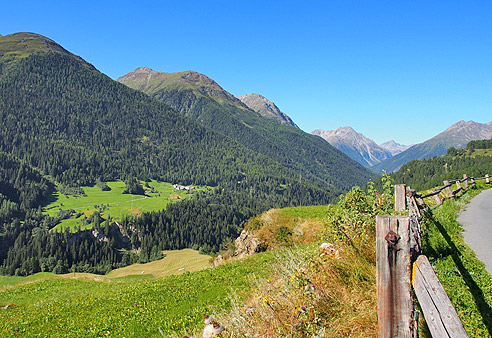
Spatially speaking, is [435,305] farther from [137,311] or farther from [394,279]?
[137,311]

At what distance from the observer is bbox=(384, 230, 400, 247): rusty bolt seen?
10.1 feet

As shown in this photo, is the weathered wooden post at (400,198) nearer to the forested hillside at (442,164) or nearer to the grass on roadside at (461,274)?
the grass on roadside at (461,274)

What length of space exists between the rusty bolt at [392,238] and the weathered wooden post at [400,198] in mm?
5812

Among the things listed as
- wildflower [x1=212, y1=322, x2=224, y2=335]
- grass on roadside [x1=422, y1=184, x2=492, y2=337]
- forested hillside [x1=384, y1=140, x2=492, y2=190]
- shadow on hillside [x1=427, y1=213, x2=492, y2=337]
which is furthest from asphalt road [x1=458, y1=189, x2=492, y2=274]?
forested hillside [x1=384, y1=140, x2=492, y2=190]

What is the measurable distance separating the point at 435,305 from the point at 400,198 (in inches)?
242

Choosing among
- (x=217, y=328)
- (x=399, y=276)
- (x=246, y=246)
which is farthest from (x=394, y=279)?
(x=246, y=246)

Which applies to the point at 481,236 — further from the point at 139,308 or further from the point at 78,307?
the point at 78,307

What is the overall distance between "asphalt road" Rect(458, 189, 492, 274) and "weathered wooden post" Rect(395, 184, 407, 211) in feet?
8.00

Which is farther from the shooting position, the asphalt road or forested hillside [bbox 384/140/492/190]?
forested hillside [bbox 384/140/492/190]

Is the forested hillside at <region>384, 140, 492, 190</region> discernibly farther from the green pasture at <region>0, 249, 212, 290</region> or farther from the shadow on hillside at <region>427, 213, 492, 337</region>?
the shadow on hillside at <region>427, 213, 492, 337</region>

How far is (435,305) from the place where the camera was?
2.86 m

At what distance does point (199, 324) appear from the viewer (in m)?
8.52

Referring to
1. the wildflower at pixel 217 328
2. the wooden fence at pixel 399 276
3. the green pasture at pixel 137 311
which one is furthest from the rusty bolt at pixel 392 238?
the green pasture at pixel 137 311

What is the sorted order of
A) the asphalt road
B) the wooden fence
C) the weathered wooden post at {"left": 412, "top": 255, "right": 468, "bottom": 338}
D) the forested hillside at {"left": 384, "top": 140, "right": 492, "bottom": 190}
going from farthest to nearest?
the forested hillside at {"left": 384, "top": 140, "right": 492, "bottom": 190} → the asphalt road → the wooden fence → the weathered wooden post at {"left": 412, "top": 255, "right": 468, "bottom": 338}
